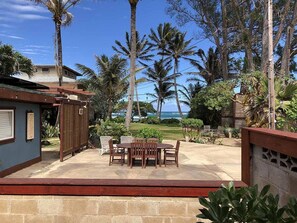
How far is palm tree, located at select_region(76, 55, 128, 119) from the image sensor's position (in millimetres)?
28312

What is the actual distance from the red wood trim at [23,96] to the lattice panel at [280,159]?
6935 millimetres

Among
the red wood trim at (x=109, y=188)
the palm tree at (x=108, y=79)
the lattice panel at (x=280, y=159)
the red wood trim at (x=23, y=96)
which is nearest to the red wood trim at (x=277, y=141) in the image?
the lattice panel at (x=280, y=159)

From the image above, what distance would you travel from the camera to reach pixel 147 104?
206ft

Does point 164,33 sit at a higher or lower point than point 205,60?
higher

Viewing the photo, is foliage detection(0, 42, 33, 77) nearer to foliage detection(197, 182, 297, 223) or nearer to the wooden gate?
the wooden gate

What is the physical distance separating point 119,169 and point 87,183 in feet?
20.8

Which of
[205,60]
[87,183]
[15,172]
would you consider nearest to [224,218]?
[87,183]

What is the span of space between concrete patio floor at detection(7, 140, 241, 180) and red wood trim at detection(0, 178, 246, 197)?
502 centimetres

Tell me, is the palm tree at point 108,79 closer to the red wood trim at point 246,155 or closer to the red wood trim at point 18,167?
the red wood trim at point 18,167

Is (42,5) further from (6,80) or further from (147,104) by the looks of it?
(147,104)

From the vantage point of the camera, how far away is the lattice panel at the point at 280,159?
2.79 meters

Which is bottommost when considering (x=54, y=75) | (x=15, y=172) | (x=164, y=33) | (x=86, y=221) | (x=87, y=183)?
(x=15, y=172)

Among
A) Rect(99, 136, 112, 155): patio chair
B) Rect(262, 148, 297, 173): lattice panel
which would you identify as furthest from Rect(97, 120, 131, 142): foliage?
Rect(262, 148, 297, 173): lattice panel

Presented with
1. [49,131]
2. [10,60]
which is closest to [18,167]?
[49,131]
